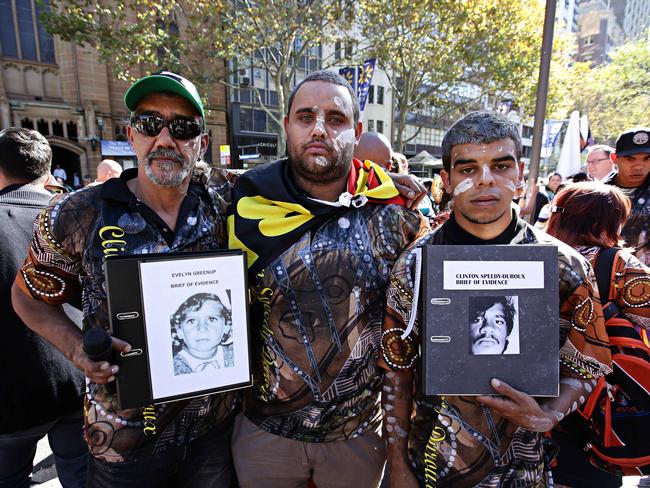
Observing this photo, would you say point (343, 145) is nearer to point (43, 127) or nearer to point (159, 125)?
point (159, 125)

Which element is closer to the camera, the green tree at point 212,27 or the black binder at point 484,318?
the black binder at point 484,318

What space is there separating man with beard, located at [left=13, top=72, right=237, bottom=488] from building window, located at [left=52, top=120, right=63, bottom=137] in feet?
70.9

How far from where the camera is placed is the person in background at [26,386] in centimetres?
239

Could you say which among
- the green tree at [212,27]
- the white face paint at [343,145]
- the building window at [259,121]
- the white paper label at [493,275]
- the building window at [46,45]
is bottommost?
the white paper label at [493,275]

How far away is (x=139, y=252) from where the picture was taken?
1.80 metres

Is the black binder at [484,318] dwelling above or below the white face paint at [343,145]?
below

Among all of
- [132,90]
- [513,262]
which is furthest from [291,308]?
[132,90]

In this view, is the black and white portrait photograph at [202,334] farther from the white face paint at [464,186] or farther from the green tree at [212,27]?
the green tree at [212,27]

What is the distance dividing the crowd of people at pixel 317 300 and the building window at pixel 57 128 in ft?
71.0

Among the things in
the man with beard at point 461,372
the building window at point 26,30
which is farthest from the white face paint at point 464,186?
the building window at point 26,30

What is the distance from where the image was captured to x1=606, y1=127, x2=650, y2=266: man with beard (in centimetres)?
345

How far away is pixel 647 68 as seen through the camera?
668 inches

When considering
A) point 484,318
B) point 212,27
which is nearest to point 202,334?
point 484,318

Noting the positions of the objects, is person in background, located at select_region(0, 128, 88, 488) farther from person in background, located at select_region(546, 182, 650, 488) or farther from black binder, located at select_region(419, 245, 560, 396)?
person in background, located at select_region(546, 182, 650, 488)
